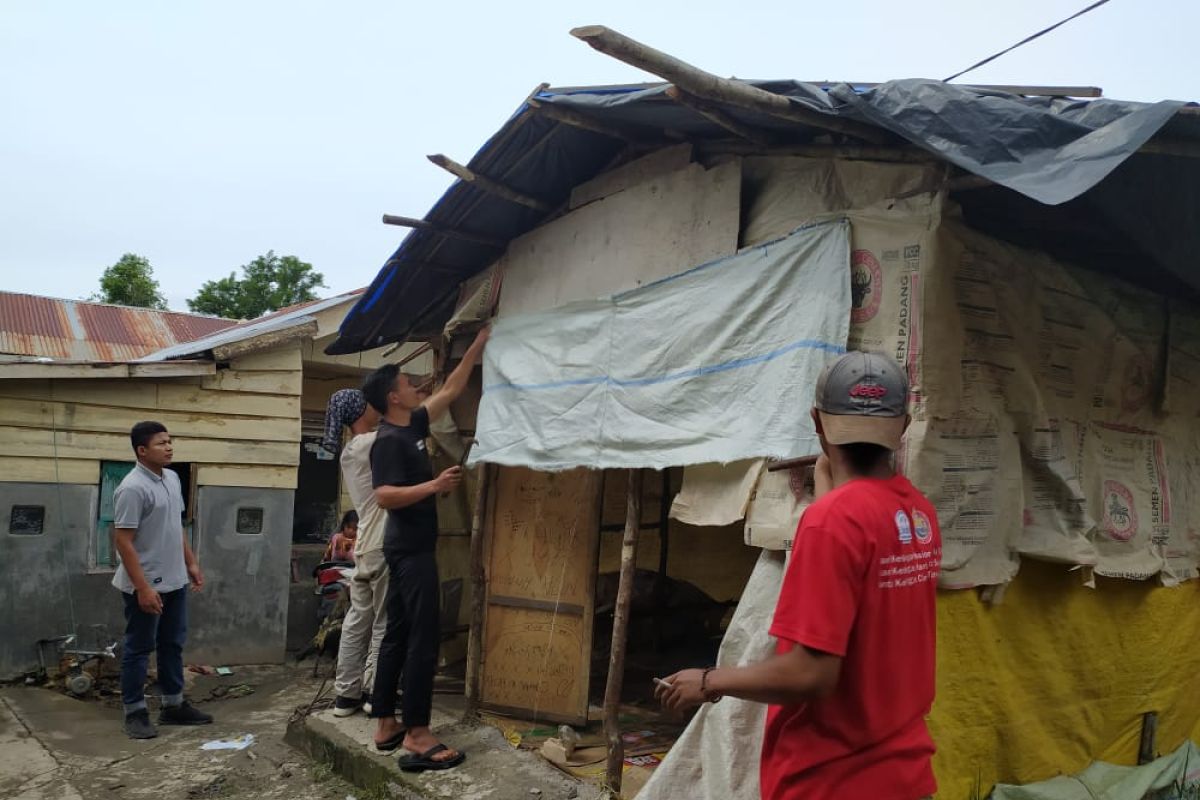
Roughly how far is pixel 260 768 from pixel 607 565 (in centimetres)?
251

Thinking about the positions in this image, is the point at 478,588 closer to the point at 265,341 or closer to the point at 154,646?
the point at 154,646

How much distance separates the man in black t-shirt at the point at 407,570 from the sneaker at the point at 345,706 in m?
0.67

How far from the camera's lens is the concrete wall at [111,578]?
721 cm

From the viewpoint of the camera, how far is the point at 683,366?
4.16 metres

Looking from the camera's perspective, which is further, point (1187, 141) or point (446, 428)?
point (446, 428)

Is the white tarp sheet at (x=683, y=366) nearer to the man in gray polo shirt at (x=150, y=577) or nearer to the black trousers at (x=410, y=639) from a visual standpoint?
the black trousers at (x=410, y=639)

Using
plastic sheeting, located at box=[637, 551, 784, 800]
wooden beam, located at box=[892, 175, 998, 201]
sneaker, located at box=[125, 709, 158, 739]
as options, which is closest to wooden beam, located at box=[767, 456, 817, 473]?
plastic sheeting, located at box=[637, 551, 784, 800]

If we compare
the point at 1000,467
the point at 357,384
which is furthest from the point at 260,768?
the point at 357,384

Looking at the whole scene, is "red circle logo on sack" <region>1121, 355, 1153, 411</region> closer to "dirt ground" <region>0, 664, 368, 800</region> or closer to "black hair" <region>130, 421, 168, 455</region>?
"dirt ground" <region>0, 664, 368, 800</region>

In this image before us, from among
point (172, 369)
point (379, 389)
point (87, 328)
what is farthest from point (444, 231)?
point (87, 328)

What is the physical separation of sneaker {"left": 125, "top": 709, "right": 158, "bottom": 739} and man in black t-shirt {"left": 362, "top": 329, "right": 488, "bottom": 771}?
1.94 meters

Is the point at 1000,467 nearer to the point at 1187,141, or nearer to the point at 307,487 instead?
the point at 1187,141

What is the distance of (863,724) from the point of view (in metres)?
1.91

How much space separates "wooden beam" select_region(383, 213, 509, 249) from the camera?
5.31m
